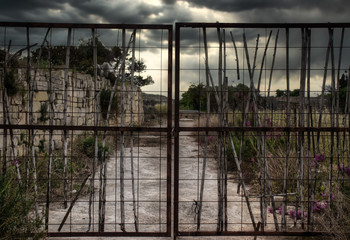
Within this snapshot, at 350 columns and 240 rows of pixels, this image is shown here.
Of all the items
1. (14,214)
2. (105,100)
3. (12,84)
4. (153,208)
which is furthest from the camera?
(105,100)

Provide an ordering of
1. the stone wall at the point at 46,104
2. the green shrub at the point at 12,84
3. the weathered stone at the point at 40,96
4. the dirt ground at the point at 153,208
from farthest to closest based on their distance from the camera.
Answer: the weathered stone at the point at 40,96, the stone wall at the point at 46,104, the green shrub at the point at 12,84, the dirt ground at the point at 153,208

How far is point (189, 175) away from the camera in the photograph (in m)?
7.94

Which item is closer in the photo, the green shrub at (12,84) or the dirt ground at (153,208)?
the dirt ground at (153,208)

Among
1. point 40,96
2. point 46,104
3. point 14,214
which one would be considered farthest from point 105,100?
point 14,214

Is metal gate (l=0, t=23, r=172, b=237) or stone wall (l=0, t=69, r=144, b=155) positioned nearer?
metal gate (l=0, t=23, r=172, b=237)

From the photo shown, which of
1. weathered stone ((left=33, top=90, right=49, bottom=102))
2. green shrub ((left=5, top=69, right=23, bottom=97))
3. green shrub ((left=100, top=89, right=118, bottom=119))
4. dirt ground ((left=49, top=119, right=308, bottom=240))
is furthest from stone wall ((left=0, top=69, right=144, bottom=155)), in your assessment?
dirt ground ((left=49, top=119, right=308, bottom=240))

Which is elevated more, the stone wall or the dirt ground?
the stone wall

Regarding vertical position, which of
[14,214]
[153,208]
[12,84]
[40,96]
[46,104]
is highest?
[12,84]

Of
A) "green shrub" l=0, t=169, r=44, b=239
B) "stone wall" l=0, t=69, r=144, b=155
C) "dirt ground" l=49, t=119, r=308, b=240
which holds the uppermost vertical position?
"stone wall" l=0, t=69, r=144, b=155

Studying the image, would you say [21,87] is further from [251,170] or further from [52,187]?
[251,170]

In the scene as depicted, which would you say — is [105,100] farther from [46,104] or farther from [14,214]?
[14,214]

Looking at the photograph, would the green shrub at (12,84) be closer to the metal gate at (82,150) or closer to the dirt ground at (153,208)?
the metal gate at (82,150)

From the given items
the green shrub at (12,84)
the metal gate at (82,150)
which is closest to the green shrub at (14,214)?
the metal gate at (82,150)

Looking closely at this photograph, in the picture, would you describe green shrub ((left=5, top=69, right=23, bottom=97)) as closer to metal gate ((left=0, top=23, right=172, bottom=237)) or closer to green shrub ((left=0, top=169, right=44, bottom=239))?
metal gate ((left=0, top=23, right=172, bottom=237))
